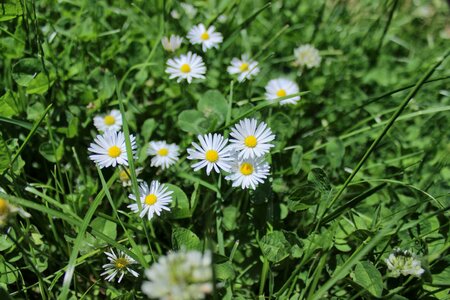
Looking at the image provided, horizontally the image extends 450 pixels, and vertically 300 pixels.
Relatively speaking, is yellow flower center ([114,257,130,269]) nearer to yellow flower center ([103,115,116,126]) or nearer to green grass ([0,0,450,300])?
green grass ([0,0,450,300])

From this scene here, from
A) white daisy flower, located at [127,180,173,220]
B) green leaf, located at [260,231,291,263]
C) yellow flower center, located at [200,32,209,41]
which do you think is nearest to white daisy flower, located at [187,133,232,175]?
white daisy flower, located at [127,180,173,220]

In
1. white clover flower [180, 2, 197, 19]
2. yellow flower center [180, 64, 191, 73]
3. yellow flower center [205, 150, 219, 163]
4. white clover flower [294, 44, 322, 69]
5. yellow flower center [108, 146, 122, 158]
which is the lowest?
yellow flower center [205, 150, 219, 163]

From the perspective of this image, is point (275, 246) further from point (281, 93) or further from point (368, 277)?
point (281, 93)

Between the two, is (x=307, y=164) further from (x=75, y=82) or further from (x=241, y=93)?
(x=75, y=82)

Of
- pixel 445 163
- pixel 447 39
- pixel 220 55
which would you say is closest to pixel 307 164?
pixel 445 163


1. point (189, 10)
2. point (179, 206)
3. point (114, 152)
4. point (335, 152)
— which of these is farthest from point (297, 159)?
point (189, 10)

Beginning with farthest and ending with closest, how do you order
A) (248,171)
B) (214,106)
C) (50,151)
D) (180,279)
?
1. (214,106)
2. (50,151)
3. (248,171)
4. (180,279)

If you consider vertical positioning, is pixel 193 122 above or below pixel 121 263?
above
